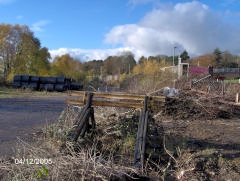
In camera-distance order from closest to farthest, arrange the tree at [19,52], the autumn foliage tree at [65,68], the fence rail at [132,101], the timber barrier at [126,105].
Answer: the timber barrier at [126,105], the fence rail at [132,101], the tree at [19,52], the autumn foliage tree at [65,68]

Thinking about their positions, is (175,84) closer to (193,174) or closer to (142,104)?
(142,104)

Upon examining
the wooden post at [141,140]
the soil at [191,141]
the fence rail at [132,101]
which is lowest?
the soil at [191,141]

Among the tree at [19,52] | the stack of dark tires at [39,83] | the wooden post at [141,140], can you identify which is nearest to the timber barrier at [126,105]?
the wooden post at [141,140]

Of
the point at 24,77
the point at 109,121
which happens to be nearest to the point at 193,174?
the point at 109,121

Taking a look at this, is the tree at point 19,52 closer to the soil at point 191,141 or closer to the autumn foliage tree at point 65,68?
the autumn foliage tree at point 65,68

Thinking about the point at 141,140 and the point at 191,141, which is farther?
the point at 191,141

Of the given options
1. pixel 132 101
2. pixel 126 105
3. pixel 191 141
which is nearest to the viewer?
pixel 126 105

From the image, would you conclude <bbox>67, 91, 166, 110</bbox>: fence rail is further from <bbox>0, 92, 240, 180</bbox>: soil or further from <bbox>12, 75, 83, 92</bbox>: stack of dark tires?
<bbox>12, 75, 83, 92</bbox>: stack of dark tires

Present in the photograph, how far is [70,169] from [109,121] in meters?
3.20

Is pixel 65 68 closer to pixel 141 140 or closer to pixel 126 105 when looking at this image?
pixel 126 105

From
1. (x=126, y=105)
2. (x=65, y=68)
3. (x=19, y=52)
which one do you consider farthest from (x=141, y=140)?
(x=65, y=68)

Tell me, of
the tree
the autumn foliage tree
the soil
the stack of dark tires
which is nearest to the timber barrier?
the soil

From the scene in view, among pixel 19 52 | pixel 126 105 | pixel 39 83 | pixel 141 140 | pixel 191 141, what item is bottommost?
pixel 191 141

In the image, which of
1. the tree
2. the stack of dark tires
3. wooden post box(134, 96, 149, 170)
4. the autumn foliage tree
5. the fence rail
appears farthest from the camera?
the autumn foliage tree
